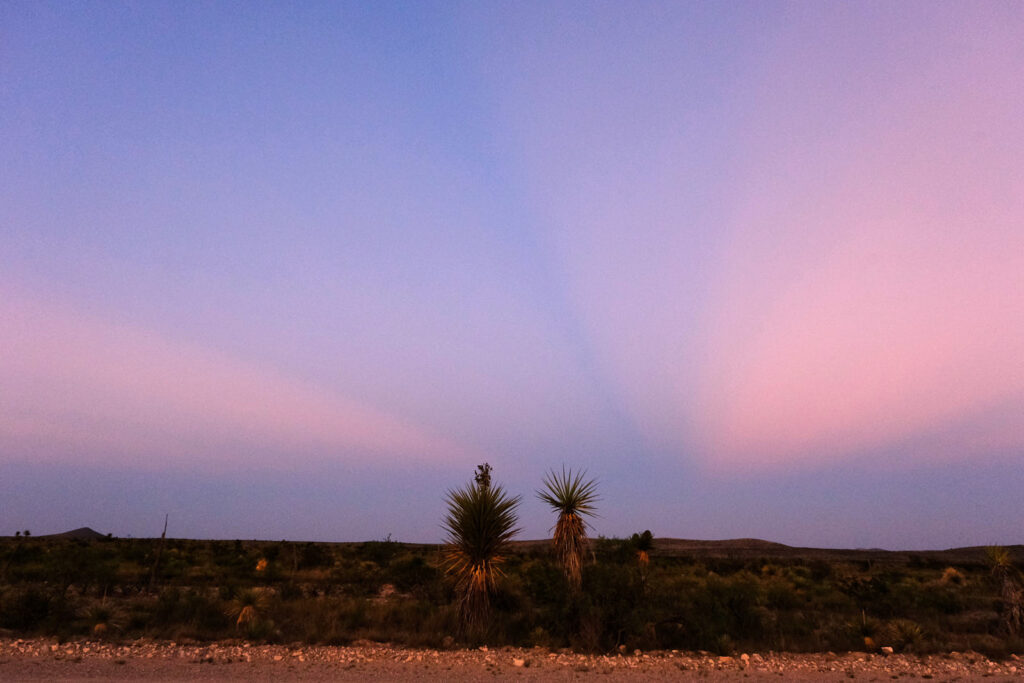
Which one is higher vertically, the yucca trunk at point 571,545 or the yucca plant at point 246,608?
the yucca trunk at point 571,545

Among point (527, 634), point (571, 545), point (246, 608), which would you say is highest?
point (571, 545)

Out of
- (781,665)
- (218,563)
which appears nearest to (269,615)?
(781,665)

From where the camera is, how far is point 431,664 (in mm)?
13469

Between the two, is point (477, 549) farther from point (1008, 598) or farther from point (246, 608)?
point (1008, 598)

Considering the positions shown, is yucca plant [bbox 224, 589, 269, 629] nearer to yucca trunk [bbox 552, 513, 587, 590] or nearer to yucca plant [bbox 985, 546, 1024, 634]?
yucca trunk [bbox 552, 513, 587, 590]

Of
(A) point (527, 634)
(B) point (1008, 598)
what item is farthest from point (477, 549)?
(B) point (1008, 598)

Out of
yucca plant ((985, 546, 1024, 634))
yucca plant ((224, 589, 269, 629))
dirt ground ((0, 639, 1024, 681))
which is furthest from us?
yucca plant ((985, 546, 1024, 634))

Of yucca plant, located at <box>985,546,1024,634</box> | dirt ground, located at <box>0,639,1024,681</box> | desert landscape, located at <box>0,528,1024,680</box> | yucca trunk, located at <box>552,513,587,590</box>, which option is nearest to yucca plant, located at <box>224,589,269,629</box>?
desert landscape, located at <box>0,528,1024,680</box>

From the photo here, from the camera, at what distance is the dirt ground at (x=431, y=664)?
1225cm

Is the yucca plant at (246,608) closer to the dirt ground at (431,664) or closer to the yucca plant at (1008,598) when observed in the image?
the dirt ground at (431,664)

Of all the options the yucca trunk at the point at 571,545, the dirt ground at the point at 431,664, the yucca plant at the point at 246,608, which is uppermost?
the yucca trunk at the point at 571,545

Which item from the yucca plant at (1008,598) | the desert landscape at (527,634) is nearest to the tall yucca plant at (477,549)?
the desert landscape at (527,634)

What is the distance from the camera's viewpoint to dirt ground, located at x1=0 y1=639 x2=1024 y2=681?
482 inches

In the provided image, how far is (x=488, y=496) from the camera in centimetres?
1716
